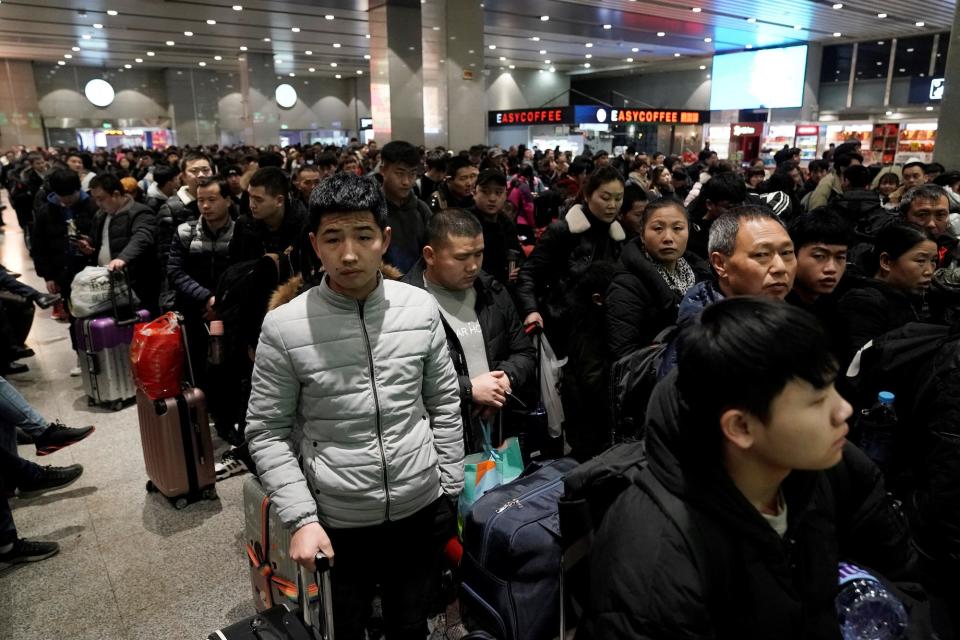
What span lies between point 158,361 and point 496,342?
79.1 inches

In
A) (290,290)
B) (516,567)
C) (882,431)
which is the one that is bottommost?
(516,567)

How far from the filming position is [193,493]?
3654 mm

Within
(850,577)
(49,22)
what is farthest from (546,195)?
(49,22)

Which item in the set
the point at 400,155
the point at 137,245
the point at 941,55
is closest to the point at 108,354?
the point at 137,245

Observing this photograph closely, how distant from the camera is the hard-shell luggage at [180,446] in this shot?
11.6ft

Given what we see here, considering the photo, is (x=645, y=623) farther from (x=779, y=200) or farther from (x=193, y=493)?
(x=779, y=200)

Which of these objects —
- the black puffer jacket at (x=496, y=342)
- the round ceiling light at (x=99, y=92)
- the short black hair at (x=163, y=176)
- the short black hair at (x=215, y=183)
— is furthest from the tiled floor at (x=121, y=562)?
the round ceiling light at (x=99, y=92)

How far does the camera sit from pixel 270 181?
3594 millimetres

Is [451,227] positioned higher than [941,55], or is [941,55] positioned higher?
[941,55]

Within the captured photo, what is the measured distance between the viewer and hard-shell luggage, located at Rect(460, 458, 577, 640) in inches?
70.3

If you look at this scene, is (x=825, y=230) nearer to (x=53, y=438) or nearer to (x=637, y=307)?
(x=637, y=307)

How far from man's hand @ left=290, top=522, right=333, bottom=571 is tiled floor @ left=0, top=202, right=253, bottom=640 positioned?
4.50 feet

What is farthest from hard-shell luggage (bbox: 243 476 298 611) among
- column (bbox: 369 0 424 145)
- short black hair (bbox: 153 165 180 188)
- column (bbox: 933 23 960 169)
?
column (bbox: 369 0 424 145)

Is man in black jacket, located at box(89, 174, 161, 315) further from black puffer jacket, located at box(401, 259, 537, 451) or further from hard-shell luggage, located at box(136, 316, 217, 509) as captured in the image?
black puffer jacket, located at box(401, 259, 537, 451)
